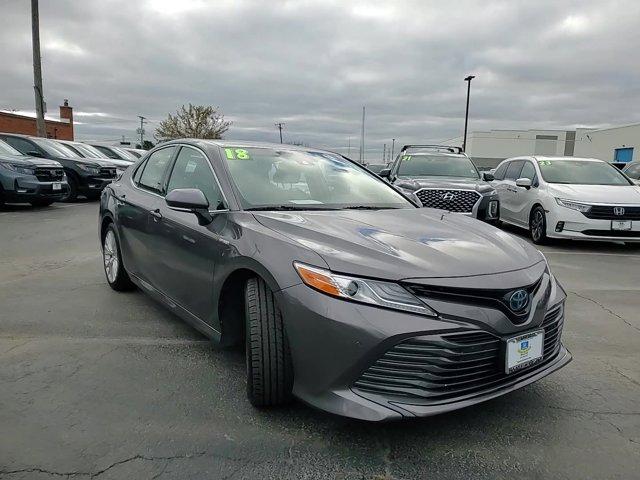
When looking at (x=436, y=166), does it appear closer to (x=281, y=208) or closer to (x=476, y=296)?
(x=281, y=208)

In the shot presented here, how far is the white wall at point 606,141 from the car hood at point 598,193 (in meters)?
45.3

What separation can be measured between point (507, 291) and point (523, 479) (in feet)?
2.67

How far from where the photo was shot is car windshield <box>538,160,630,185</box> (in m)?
8.88

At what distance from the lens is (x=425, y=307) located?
2250mm

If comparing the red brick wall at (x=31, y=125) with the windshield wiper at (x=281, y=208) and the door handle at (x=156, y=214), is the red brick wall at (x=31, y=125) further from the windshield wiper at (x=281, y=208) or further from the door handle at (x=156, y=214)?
the windshield wiper at (x=281, y=208)

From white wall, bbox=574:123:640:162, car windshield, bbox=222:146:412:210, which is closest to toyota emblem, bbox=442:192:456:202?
car windshield, bbox=222:146:412:210

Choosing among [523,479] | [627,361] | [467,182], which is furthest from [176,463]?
[467,182]

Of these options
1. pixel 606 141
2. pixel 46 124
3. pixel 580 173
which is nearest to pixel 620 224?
pixel 580 173

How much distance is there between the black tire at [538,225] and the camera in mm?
8523

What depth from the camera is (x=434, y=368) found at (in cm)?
225

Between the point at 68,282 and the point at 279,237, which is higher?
the point at 279,237

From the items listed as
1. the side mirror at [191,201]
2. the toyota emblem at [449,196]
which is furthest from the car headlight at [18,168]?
the side mirror at [191,201]

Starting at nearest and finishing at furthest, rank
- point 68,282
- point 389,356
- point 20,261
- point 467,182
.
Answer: point 389,356
point 68,282
point 20,261
point 467,182

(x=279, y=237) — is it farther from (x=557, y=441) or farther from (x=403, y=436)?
(x=557, y=441)
